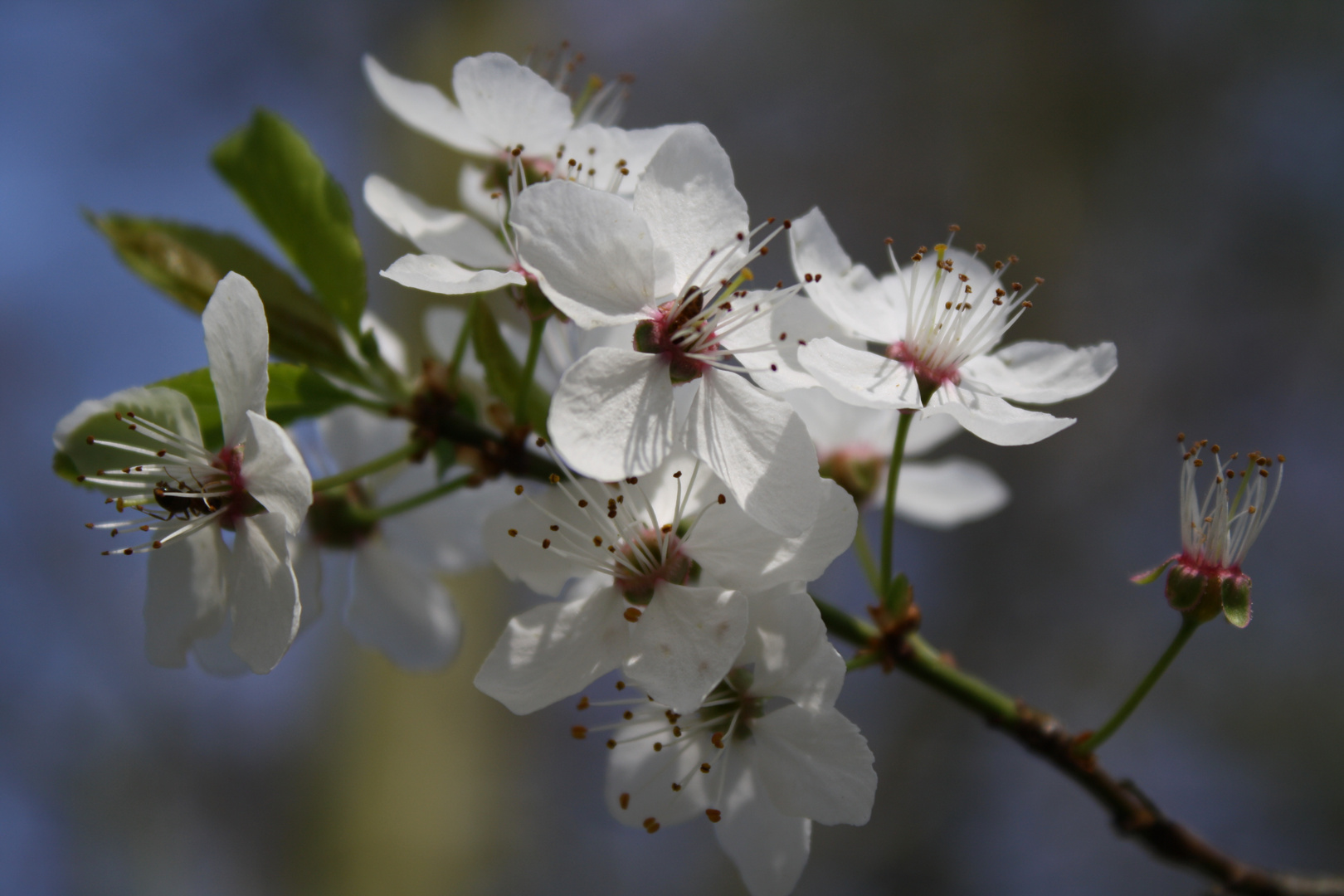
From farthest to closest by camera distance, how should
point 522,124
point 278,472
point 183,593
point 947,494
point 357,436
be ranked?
point 947,494
point 357,436
point 522,124
point 183,593
point 278,472

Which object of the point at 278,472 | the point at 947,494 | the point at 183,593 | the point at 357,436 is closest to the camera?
the point at 278,472

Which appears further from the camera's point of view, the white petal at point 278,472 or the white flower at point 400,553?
the white flower at point 400,553

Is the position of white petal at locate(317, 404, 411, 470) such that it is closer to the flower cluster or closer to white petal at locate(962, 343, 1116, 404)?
the flower cluster

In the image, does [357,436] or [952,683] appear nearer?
[952,683]

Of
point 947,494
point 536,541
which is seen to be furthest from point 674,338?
point 947,494

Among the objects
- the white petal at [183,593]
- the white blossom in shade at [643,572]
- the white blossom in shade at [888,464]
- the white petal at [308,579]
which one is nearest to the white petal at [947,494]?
the white blossom in shade at [888,464]

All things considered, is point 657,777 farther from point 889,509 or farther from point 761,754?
point 889,509

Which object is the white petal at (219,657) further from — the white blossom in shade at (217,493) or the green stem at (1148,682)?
the green stem at (1148,682)
